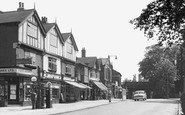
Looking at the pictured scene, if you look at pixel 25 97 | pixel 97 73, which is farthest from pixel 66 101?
pixel 97 73

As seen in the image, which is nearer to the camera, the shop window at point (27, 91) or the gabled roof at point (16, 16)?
the gabled roof at point (16, 16)

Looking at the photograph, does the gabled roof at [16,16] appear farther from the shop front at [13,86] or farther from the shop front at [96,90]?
the shop front at [96,90]

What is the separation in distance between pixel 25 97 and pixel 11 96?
167 centimetres

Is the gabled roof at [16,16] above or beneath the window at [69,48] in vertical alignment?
above

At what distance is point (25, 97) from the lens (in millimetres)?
32250

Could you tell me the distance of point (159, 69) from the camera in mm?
80250

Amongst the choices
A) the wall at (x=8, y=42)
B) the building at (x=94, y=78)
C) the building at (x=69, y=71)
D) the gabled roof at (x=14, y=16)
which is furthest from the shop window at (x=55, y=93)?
the building at (x=94, y=78)

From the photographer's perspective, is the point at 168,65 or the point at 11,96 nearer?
the point at 11,96

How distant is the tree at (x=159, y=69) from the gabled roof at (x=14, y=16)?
51.8 meters

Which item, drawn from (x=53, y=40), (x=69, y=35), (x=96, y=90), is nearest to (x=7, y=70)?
(x=53, y=40)

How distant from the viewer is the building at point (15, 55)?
30581 millimetres

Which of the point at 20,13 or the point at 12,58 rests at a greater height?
the point at 20,13

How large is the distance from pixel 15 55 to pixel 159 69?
5569cm

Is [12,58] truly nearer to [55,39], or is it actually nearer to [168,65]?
[55,39]
